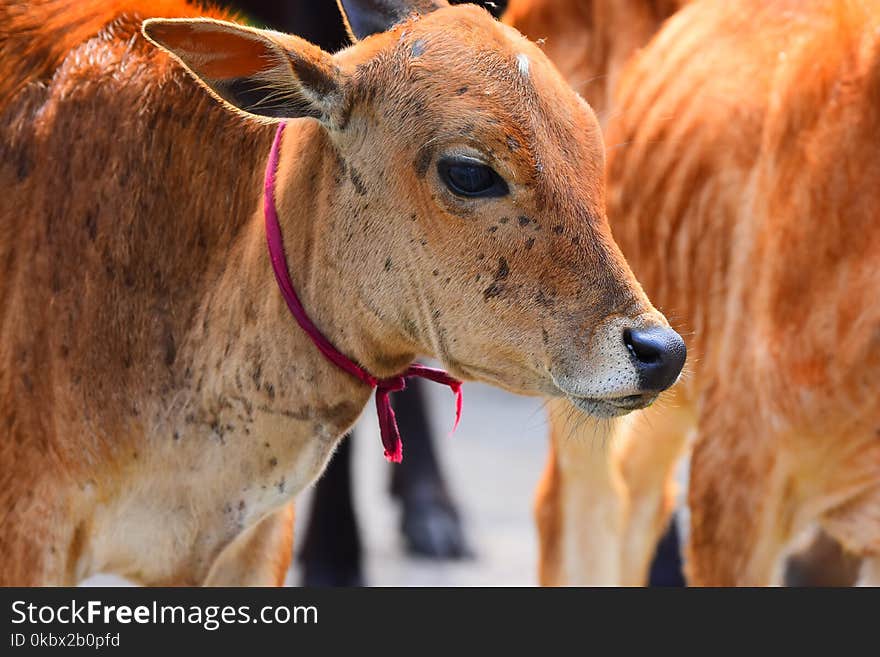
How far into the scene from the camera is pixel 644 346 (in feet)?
10.2

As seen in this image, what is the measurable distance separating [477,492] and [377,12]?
15.3 feet

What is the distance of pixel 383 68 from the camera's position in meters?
3.35

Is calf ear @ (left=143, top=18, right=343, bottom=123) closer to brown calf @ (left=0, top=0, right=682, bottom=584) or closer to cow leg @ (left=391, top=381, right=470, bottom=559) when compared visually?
brown calf @ (left=0, top=0, right=682, bottom=584)

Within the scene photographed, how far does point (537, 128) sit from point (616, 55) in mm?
2459

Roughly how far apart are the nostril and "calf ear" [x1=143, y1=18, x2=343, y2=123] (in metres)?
0.79

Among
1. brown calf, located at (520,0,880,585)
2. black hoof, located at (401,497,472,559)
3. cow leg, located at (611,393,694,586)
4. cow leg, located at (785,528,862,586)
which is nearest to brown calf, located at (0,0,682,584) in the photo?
brown calf, located at (520,0,880,585)

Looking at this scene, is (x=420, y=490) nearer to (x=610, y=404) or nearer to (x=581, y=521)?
(x=581, y=521)

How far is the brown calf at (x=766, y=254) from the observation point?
4195mm

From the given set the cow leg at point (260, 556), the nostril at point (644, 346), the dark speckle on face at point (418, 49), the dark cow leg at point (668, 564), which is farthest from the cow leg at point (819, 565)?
the dark speckle on face at point (418, 49)

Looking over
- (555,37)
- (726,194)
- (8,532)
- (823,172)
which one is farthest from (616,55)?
(8,532)

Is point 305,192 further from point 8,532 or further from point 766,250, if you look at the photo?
point 766,250

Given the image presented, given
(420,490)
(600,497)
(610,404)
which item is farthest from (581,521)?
(610,404)

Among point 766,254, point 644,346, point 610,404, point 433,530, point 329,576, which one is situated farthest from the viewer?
point 433,530

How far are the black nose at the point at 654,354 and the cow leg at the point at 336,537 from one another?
3.46 m
